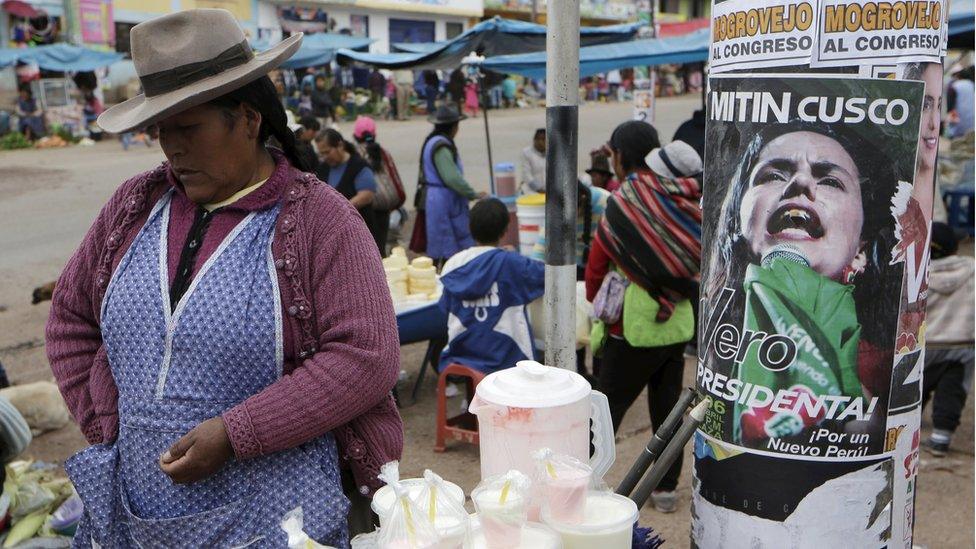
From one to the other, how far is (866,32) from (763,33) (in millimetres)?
186

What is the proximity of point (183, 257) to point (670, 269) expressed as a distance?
2.44 m

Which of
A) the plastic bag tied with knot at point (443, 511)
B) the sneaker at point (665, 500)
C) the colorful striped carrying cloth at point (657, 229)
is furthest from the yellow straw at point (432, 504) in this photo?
the sneaker at point (665, 500)

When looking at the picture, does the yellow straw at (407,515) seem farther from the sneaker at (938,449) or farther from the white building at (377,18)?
the white building at (377,18)

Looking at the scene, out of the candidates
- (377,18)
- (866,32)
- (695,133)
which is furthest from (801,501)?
(377,18)

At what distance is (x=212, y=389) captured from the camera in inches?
75.2

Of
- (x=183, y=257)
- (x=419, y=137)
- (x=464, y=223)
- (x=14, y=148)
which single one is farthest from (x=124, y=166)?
(x=183, y=257)

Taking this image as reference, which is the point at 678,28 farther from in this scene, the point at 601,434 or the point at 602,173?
the point at 601,434

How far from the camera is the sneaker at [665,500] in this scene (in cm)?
433

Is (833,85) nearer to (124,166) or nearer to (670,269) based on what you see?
(670,269)

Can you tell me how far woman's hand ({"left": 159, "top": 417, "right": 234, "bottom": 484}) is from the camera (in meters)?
1.82

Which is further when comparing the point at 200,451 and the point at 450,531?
the point at 200,451

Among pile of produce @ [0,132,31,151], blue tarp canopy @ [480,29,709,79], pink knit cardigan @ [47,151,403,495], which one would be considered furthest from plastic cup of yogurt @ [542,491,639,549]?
pile of produce @ [0,132,31,151]

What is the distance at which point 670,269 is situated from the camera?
3932 millimetres

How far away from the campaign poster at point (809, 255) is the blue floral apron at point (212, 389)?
931 millimetres
